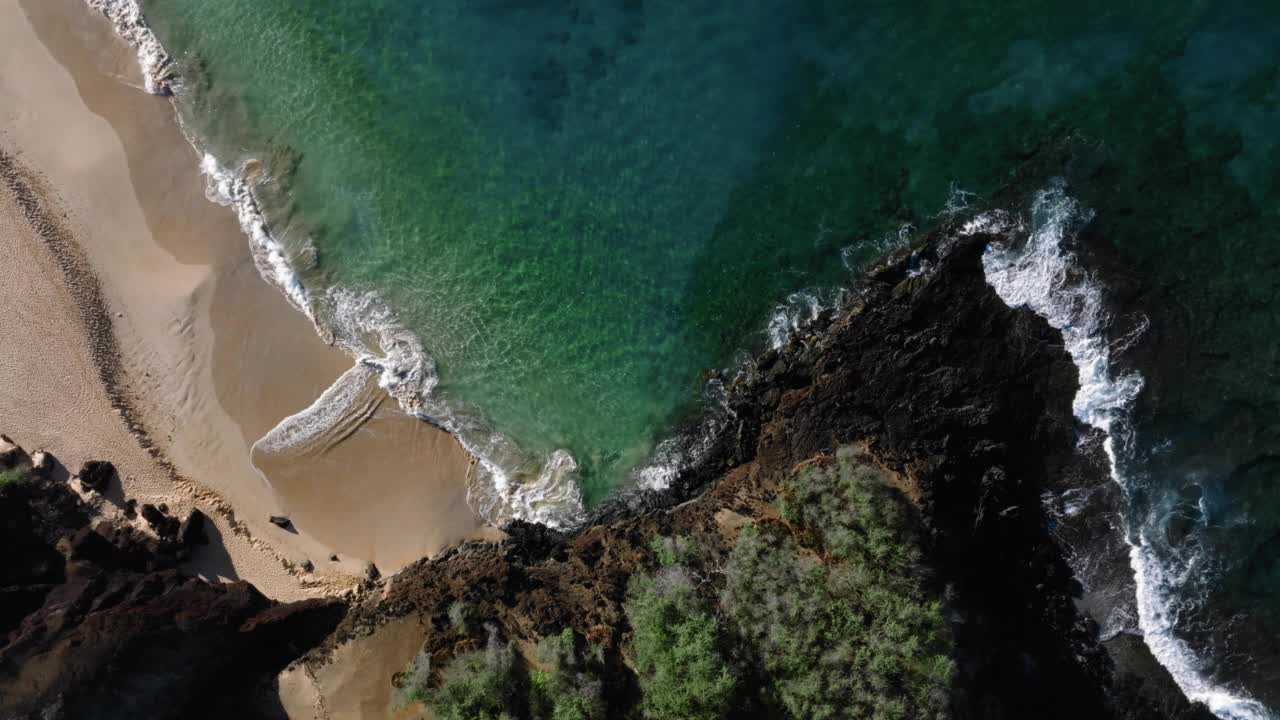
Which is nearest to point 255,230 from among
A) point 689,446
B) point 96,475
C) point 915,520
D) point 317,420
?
point 317,420

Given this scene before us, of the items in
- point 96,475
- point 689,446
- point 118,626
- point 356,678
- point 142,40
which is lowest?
point 356,678

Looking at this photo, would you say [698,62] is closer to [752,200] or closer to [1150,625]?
[752,200]

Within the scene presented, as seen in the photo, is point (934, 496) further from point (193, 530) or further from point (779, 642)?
point (193, 530)

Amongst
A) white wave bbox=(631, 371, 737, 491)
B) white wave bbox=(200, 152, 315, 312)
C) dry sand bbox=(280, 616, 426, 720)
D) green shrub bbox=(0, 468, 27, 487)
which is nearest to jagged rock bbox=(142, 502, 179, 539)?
green shrub bbox=(0, 468, 27, 487)

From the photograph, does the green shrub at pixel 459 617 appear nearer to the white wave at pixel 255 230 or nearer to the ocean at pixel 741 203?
the ocean at pixel 741 203

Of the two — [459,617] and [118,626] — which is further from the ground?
[459,617]

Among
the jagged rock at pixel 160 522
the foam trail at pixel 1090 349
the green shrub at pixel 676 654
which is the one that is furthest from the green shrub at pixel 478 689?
the foam trail at pixel 1090 349

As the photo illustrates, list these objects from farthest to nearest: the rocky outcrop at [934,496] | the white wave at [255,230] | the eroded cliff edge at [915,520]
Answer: the white wave at [255,230], the rocky outcrop at [934,496], the eroded cliff edge at [915,520]
